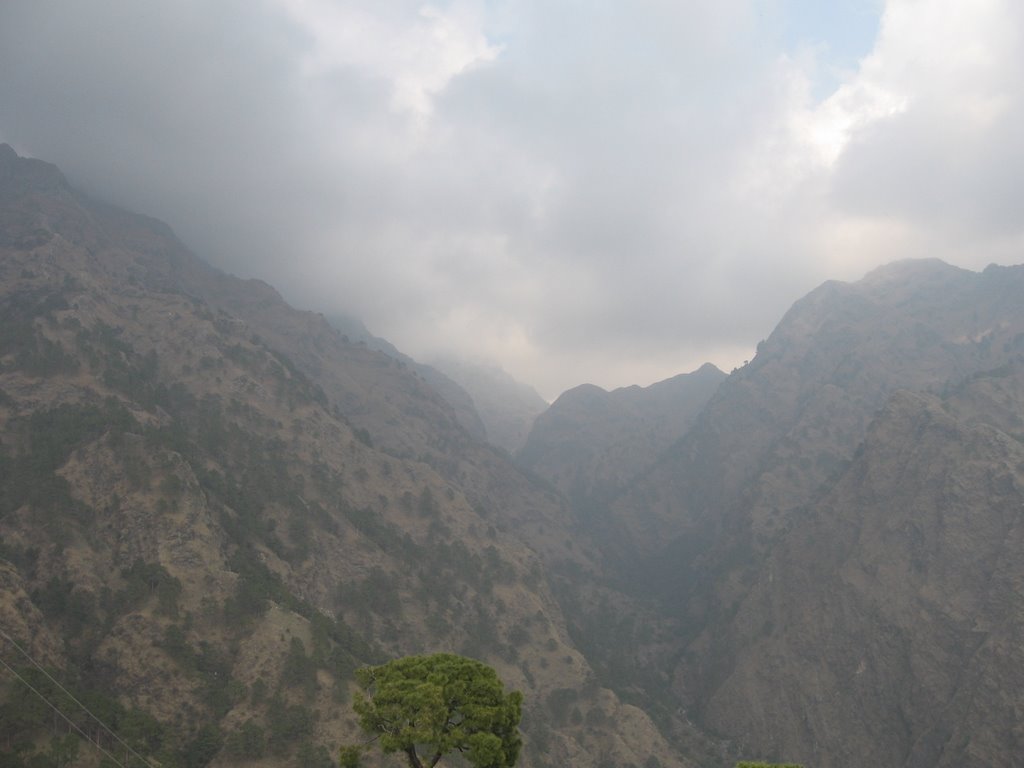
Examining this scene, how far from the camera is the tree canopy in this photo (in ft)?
87.5

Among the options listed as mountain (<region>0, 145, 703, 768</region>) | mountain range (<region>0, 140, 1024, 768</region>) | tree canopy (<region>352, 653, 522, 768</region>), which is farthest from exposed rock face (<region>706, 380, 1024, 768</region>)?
tree canopy (<region>352, 653, 522, 768</region>)

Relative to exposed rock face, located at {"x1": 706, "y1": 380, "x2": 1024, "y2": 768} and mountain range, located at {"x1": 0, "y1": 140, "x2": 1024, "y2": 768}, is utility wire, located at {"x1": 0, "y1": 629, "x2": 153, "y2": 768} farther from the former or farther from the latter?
exposed rock face, located at {"x1": 706, "y1": 380, "x2": 1024, "y2": 768}

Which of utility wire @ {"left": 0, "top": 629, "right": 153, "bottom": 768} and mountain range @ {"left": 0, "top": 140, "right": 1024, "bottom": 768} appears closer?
utility wire @ {"left": 0, "top": 629, "right": 153, "bottom": 768}

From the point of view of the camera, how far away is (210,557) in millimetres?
87750

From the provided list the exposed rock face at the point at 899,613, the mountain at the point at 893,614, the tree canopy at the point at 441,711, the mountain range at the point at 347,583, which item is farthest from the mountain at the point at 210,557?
the tree canopy at the point at 441,711

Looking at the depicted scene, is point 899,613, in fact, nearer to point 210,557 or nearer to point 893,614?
point 893,614

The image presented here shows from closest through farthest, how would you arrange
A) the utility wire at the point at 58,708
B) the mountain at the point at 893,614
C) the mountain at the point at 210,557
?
the utility wire at the point at 58,708 < the mountain at the point at 210,557 < the mountain at the point at 893,614

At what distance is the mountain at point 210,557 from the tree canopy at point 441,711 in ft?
155

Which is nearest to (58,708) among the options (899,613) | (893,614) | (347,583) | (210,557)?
(210,557)

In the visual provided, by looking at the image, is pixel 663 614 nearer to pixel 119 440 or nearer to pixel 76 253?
pixel 119 440

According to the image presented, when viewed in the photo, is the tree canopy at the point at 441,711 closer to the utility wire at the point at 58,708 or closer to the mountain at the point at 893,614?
the utility wire at the point at 58,708

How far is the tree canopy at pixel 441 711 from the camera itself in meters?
26.7

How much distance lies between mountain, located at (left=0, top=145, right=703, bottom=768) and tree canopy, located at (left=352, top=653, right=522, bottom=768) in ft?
155

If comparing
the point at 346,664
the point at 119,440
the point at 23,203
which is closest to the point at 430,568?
the point at 346,664
